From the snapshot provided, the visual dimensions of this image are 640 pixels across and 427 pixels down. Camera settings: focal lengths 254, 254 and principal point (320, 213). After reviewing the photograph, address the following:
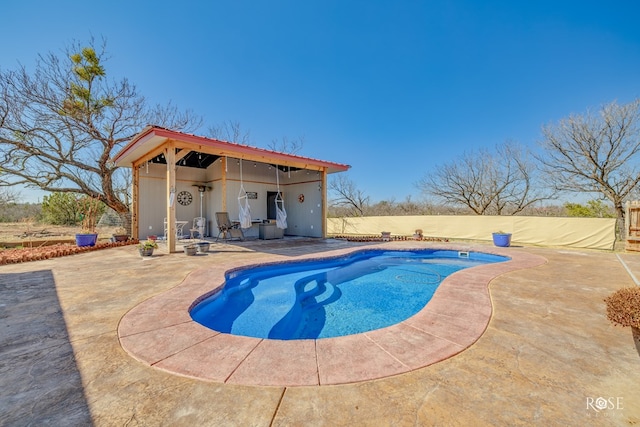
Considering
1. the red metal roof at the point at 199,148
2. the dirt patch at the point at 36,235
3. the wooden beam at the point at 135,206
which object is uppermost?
the red metal roof at the point at 199,148

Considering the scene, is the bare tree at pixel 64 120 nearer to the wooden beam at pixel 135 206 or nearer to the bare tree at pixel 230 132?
the wooden beam at pixel 135 206

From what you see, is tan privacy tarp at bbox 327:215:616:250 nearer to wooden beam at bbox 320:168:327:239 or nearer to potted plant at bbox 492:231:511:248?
potted plant at bbox 492:231:511:248

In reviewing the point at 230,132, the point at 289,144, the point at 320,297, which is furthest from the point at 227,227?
the point at 289,144

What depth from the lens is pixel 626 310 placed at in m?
2.41

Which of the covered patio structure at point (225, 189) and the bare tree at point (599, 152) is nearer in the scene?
the covered patio structure at point (225, 189)

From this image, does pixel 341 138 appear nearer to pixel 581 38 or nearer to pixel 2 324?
pixel 581 38

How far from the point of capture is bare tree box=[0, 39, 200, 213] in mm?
8836

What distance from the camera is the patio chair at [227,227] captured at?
809cm

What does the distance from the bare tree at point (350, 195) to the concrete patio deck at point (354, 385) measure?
689 inches

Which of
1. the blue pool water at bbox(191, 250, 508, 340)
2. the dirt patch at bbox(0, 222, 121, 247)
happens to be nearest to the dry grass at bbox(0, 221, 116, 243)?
the dirt patch at bbox(0, 222, 121, 247)

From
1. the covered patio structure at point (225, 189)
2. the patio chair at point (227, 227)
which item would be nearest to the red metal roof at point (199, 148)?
the covered patio structure at point (225, 189)

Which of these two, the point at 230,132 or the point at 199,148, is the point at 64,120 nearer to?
the point at 199,148

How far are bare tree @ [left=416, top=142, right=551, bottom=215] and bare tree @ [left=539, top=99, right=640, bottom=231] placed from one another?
1.52 m

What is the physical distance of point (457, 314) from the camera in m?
2.52
